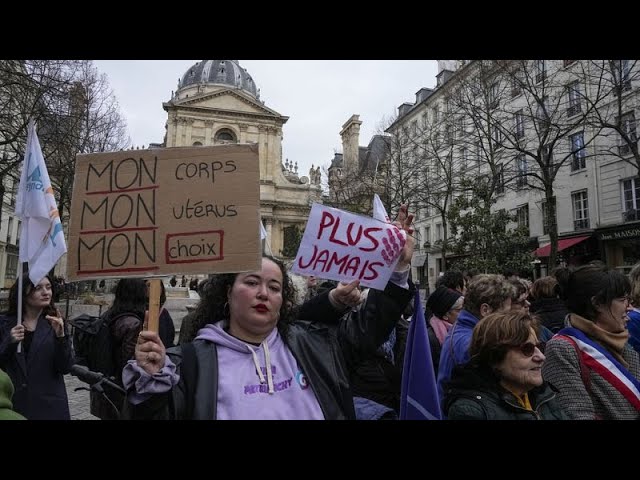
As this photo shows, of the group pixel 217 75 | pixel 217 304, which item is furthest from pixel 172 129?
pixel 217 304

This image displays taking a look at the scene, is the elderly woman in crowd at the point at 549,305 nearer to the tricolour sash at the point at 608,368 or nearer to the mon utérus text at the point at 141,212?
the tricolour sash at the point at 608,368

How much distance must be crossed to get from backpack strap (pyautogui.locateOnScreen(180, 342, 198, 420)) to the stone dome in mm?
67034

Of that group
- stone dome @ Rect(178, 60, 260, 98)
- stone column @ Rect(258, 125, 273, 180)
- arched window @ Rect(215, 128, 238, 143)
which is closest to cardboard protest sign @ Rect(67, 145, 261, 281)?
stone column @ Rect(258, 125, 273, 180)

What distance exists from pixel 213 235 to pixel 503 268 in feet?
54.7

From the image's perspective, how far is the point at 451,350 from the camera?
3139mm

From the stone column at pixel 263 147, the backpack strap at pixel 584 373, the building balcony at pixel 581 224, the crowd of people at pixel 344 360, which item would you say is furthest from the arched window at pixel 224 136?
the backpack strap at pixel 584 373

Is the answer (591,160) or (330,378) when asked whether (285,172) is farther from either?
(330,378)

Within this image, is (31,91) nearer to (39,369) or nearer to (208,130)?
(39,369)

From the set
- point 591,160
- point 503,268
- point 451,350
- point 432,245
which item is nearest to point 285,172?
point 432,245

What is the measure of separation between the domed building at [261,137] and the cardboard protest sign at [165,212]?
51.2 meters

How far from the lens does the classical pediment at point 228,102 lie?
56.2m

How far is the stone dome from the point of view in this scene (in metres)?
66.2
